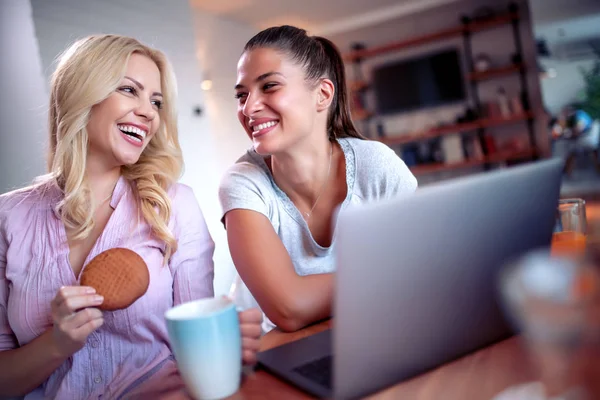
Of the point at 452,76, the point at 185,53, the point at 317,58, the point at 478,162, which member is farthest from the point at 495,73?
the point at 317,58

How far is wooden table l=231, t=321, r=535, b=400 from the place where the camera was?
58cm

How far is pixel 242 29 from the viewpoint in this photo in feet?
21.6

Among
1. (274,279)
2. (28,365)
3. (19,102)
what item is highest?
(19,102)

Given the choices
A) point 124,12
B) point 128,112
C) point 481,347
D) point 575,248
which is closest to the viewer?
point 481,347

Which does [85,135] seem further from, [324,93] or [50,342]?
[324,93]

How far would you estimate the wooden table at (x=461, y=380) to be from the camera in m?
0.58

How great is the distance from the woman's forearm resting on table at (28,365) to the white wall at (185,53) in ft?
7.20

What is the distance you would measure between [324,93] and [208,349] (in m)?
1.14

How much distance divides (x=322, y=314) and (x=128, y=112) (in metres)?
0.80

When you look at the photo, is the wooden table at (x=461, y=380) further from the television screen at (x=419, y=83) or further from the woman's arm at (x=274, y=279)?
the television screen at (x=419, y=83)

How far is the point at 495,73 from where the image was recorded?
6.10 metres

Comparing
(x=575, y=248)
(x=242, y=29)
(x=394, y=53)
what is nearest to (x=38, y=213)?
(x=575, y=248)

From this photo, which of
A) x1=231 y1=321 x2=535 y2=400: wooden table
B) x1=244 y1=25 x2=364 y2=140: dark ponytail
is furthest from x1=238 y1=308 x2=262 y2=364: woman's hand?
x1=244 y1=25 x2=364 y2=140: dark ponytail

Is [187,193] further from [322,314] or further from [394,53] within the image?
[394,53]
